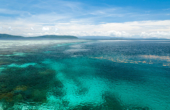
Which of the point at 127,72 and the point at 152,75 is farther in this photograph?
the point at 127,72

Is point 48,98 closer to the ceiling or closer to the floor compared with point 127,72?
closer to the floor

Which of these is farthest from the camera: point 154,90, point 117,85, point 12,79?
point 12,79

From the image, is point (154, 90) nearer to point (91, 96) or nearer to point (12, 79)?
point (91, 96)

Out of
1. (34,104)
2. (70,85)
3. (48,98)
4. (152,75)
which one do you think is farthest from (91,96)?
(152,75)

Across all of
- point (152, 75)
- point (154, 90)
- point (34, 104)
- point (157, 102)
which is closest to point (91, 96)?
point (34, 104)

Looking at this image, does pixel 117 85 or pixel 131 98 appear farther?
pixel 117 85

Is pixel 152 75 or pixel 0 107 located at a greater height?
pixel 152 75

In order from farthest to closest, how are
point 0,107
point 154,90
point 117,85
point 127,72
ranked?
point 127,72 → point 117,85 → point 154,90 → point 0,107

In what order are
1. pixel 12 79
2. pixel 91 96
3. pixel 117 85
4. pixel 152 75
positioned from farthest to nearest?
pixel 152 75 < pixel 12 79 < pixel 117 85 < pixel 91 96

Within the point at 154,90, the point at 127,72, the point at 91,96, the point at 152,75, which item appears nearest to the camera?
the point at 91,96

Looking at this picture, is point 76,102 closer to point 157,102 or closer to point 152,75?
point 157,102
